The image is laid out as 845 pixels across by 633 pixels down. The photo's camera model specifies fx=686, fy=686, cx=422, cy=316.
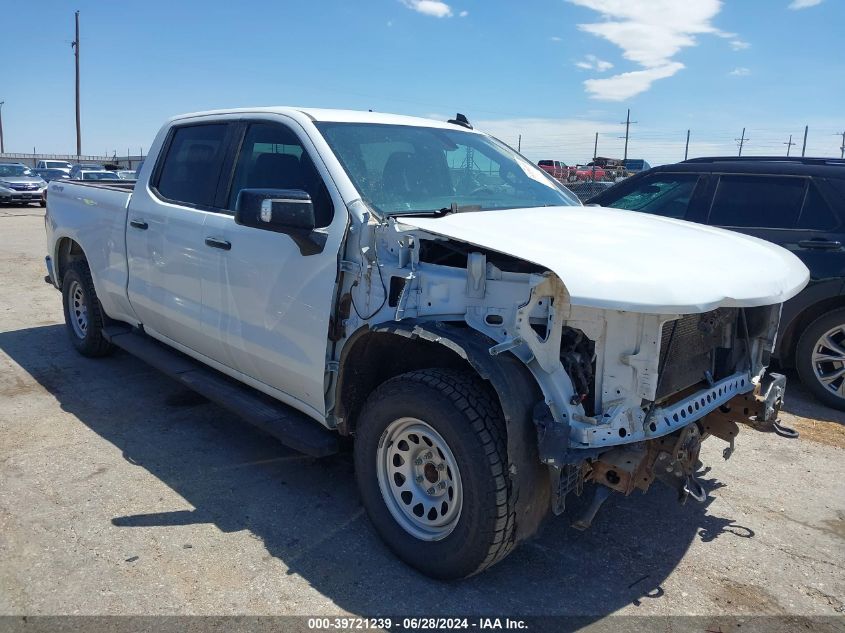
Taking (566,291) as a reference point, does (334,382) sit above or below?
below

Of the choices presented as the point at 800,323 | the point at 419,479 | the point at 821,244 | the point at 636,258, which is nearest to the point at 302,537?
the point at 419,479

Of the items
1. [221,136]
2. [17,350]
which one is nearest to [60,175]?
[17,350]

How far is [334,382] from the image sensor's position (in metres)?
3.43

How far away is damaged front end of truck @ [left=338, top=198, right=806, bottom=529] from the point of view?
2.63 metres

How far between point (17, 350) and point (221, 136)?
12.2 ft

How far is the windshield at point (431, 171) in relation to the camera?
11.6 feet

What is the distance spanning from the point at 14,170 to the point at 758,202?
2746 cm

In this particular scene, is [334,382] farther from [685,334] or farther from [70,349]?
[70,349]

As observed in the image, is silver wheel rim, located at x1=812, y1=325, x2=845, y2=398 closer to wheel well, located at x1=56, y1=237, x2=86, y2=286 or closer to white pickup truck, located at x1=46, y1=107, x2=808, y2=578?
white pickup truck, located at x1=46, y1=107, x2=808, y2=578

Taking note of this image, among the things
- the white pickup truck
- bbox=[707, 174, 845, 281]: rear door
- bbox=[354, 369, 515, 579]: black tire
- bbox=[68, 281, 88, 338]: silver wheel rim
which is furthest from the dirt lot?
bbox=[707, 174, 845, 281]: rear door

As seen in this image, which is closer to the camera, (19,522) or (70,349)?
(19,522)

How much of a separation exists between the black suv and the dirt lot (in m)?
0.74

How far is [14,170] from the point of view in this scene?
25.9 meters

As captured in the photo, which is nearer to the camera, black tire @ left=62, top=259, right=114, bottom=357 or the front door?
the front door
